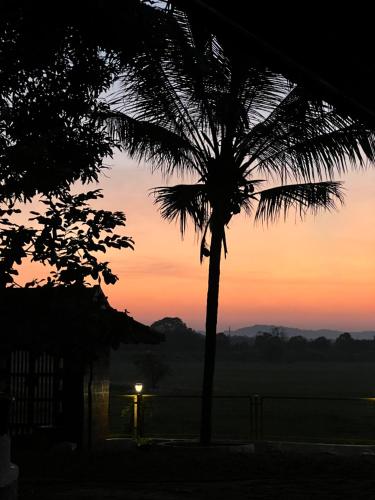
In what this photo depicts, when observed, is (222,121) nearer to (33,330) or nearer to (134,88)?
(134,88)

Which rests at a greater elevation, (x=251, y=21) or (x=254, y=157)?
(x=254, y=157)

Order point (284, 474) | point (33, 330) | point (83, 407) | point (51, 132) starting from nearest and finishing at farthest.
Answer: point (33, 330), point (51, 132), point (284, 474), point (83, 407)

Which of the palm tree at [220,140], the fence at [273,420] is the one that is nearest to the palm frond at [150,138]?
the palm tree at [220,140]

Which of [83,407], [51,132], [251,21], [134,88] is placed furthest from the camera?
[83,407]

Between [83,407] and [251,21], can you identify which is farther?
[83,407]

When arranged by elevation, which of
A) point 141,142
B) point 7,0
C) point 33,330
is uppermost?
point 7,0

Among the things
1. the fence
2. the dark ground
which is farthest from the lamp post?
the fence

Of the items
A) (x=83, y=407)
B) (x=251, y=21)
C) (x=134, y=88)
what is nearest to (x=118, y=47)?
(x=134, y=88)

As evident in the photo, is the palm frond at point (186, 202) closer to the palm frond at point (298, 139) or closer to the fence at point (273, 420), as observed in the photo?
the palm frond at point (298, 139)

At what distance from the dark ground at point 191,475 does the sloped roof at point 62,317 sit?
7.10ft

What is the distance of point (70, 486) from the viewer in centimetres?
1070

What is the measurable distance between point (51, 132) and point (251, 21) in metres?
10.2

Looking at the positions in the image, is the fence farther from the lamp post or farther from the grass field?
the lamp post

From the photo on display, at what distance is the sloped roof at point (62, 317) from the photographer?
10398mm
